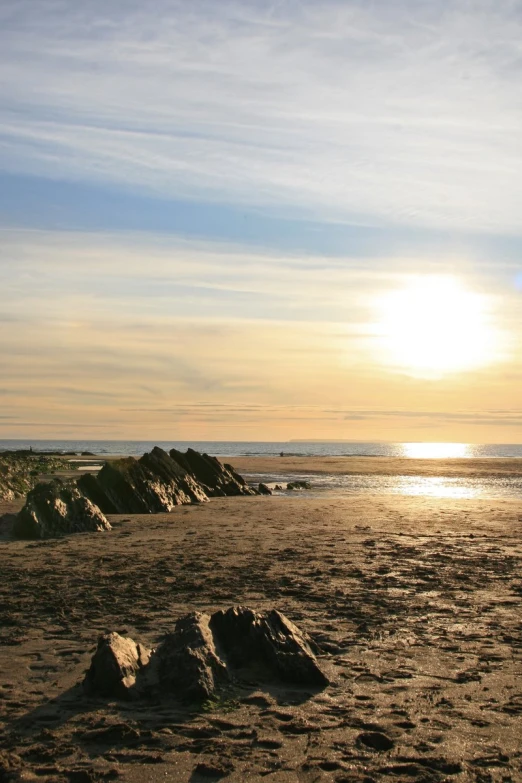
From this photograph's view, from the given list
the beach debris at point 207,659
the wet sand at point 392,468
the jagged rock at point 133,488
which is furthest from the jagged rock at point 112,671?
the wet sand at point 392,468

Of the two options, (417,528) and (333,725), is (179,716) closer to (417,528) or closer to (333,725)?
(333,725)

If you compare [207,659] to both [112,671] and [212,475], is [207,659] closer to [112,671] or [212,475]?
[112,671]

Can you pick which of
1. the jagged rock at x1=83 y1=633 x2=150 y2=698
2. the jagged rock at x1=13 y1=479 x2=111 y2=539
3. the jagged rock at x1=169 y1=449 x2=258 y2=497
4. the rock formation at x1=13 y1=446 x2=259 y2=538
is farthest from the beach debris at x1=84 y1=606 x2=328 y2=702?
the jagged rock at x1=169 y1=449 x2=258 y2=497

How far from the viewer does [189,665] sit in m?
7.10

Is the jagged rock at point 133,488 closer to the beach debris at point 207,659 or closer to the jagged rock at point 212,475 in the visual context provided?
the jagged rock at point 212,475

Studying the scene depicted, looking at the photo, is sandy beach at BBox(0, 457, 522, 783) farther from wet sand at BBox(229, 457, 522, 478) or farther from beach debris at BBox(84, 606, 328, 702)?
wet sand at BBox(229, 457, 522, 478)

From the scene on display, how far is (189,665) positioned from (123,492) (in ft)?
57.9

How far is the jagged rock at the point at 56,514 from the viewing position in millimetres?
17750

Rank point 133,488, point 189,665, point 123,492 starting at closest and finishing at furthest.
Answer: point 189,665, point 123,492, point 133,488

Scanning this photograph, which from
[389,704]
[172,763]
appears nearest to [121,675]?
[172,763]

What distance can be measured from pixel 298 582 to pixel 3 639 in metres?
5.11

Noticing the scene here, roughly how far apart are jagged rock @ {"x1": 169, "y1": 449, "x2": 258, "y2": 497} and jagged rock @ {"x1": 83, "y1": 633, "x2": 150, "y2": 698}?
2573cm

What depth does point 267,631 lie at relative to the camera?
7801 mm

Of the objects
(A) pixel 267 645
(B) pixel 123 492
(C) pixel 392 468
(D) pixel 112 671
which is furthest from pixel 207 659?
(C) pixel 392 468
